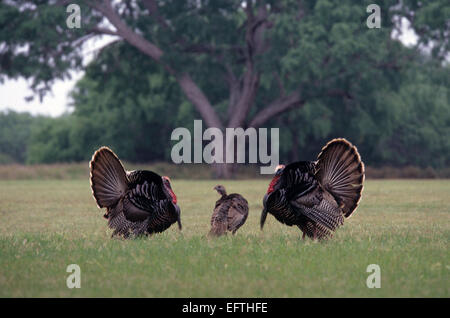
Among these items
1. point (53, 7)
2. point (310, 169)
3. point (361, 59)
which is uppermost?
point (53, 7)

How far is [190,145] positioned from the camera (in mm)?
44031

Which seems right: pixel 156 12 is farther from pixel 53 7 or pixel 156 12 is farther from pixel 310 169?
pixel 310 169

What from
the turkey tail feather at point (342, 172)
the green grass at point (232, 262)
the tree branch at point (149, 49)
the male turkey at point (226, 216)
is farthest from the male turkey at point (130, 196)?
the tree branch at point (149, 49)

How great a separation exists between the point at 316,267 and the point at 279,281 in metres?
0.80

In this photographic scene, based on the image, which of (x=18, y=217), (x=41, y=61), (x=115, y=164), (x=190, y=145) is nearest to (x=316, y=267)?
(x=115, y=164)

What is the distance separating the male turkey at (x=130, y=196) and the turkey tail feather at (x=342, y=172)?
2.20m

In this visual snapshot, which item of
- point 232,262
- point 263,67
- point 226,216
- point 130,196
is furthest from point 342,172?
point 263,67

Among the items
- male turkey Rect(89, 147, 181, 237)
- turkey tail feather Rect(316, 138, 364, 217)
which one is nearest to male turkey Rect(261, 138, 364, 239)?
turkey tail feather Rect(316, 138, 364, 217)

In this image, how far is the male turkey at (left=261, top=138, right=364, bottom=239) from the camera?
8.52 meters

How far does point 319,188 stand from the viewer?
8.65 metres

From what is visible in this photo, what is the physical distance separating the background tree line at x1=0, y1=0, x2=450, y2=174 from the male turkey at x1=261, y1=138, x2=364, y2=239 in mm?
23086

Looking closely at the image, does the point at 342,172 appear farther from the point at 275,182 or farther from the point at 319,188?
the point at 275,182

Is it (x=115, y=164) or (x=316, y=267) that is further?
(x=115, y=164)

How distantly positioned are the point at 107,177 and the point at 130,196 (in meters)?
0.45
